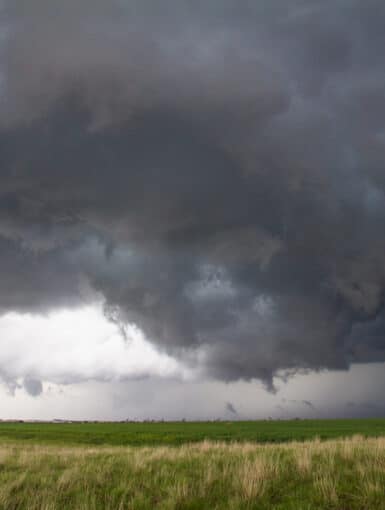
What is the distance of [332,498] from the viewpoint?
1095 cm

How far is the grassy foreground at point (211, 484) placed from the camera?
11305 mm

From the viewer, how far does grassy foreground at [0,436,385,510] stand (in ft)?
37.1

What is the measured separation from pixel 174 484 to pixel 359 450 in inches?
294

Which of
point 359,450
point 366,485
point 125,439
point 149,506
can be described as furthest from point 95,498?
point 125,439

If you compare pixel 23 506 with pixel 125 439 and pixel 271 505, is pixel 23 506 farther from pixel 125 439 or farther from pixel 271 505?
pixel 125 439

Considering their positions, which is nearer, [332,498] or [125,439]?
[332,498]

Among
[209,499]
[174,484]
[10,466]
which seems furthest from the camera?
[10,466]

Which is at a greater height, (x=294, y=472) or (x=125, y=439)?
(x=294, y=472)

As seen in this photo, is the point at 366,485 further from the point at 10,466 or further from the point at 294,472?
the point at 10,466

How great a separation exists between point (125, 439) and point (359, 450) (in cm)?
4434

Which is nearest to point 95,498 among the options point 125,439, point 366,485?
point 366,485

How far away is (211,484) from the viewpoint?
12906mm

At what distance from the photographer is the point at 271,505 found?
1109 cm

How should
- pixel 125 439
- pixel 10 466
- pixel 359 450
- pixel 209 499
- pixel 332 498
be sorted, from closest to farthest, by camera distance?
pixel 332 498 < pixel 209 499 < pixel 359 450 < pixel 10 466 < pixel 125 439
